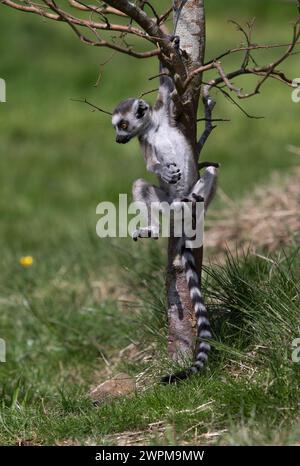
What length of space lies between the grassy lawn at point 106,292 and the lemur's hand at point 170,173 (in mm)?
555

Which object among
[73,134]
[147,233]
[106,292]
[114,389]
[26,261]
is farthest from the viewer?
[73,134]

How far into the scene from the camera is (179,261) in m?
4.41

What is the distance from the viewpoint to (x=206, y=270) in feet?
16.0

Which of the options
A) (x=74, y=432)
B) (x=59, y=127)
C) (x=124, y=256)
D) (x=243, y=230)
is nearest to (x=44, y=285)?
(x=124, y=256)

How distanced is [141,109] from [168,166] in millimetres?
292

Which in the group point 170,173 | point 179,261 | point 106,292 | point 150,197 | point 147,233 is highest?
point 170,173

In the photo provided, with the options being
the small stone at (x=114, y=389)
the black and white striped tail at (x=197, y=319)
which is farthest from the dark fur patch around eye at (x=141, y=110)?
the small stone at (x=114, y=389)

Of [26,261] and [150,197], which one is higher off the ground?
[150,197]

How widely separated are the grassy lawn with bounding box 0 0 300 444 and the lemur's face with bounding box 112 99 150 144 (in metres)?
0.33

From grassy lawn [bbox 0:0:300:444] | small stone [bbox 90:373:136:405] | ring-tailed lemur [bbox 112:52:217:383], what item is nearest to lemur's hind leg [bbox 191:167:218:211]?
ring-tailed lemur [bbox 112:52:217:383]

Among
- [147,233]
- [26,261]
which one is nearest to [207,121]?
[147,233]

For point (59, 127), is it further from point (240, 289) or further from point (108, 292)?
point (240, 289)

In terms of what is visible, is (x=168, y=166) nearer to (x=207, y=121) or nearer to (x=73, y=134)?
(x=207, y=121)

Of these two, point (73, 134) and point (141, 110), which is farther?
point (73, 134)
